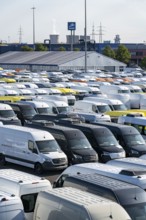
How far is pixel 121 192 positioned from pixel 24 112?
18747mm

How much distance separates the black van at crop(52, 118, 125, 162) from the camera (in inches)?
914

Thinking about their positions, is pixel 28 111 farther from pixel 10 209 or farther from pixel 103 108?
pixel 10 209

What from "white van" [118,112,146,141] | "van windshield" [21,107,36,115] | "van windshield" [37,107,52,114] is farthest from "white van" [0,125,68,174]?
"van windshield" [37,107,52,114]

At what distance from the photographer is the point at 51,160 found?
2164 centimetres

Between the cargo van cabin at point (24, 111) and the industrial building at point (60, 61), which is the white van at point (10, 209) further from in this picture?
the industrial building at point (60, 61)

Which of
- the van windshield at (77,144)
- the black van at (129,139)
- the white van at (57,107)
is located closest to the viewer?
the van windshield at (77,144)

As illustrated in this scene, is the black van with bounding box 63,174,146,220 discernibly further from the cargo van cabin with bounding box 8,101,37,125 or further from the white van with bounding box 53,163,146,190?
the cargo van cabin with bounding box 8,101,37,125

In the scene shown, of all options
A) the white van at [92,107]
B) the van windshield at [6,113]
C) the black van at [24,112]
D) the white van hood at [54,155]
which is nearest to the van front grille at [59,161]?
the white van hood at [54,155]

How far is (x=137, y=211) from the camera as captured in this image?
12883mm

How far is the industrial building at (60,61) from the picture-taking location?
84.6 metres

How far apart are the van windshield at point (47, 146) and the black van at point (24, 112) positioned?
8765 mm

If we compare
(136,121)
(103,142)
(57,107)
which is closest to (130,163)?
(103,142)

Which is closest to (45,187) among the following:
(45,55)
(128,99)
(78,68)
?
(128,99)

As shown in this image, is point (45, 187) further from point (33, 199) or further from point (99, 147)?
point (99, 147)
